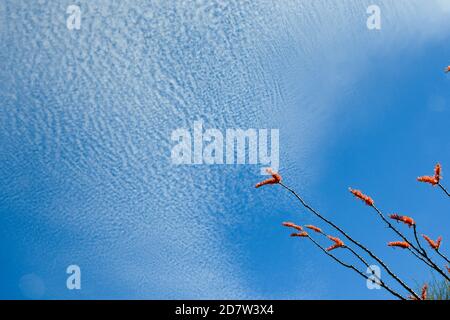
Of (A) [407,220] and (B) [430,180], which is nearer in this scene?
(A) [407,220]

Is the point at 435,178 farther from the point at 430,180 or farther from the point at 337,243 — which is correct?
the point at 337,243

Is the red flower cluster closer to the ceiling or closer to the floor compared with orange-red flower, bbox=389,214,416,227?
closer to the ceiling

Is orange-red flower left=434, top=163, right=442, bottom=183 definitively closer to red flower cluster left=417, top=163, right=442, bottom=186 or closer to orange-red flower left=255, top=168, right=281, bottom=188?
red flower cluster left=417, top=163, right=442, bottom=186

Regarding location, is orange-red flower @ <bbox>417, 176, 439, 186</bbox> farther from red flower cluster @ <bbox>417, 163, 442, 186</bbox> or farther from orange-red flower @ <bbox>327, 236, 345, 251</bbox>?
orange-red flower @ <bbox>327, 236, 345, 251</bbox>

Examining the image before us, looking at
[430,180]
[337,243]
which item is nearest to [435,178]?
[430,180]

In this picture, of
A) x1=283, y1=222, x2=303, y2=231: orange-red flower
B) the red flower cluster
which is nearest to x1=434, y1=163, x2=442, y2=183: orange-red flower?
the red flower cluster

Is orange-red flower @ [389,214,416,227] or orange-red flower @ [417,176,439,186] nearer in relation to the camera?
orange-red flower @ [389,214,416,227]

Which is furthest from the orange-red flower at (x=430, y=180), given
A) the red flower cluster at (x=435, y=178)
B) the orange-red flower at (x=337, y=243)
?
the orange-red flower at (x=337, y=243)

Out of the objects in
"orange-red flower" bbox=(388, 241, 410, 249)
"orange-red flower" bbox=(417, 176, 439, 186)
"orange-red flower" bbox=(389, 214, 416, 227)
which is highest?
"orange-red flower" bbox=(417, 176, 439, 186)

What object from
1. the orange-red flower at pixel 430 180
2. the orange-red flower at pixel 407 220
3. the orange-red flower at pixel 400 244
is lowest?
the orange-red flower at pixel 400 244

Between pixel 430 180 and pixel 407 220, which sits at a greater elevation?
pixel 430 180

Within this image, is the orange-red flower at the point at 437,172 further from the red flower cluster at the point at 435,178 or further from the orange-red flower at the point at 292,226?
the orange-red flower at the point at 292,226
